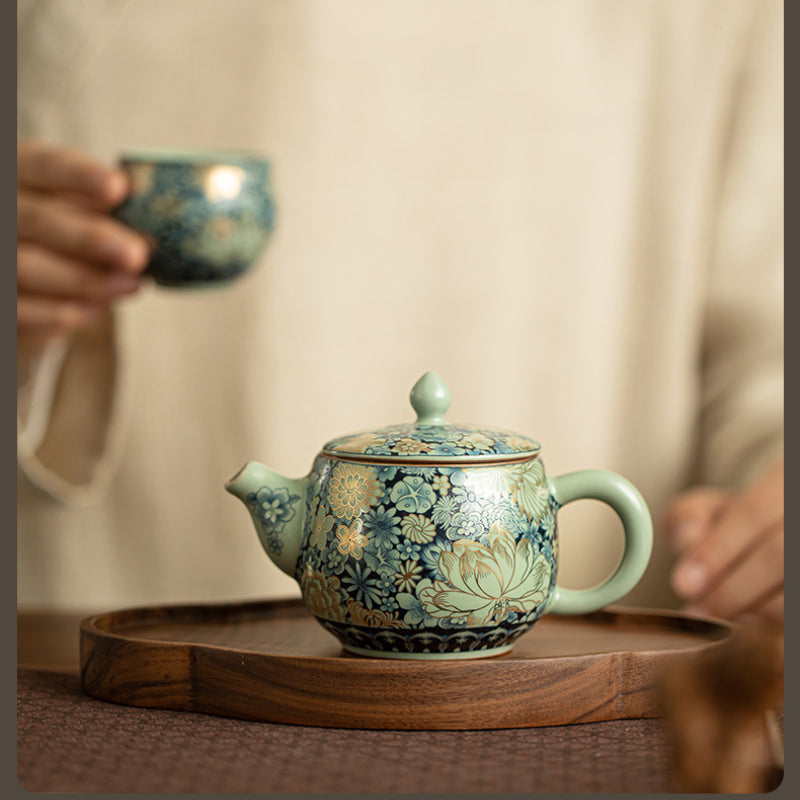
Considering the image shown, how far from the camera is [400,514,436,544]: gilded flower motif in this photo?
1.57 feet

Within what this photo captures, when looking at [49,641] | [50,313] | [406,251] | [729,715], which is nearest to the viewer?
[729,715]

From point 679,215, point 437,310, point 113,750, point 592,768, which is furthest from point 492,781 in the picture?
point 679,215

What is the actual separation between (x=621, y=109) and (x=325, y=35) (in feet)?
1.21

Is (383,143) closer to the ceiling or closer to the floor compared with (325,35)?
closer to the floor

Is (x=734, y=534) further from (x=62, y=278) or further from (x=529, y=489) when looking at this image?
Answer: (x=62, y=278)

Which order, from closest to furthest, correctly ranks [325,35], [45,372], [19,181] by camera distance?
1. [19,181]
2. [45,372]
3. [325,35]

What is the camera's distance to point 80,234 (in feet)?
2.79

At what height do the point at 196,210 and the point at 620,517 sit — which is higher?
the point at 196,210

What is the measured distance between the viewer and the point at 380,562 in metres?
0.48

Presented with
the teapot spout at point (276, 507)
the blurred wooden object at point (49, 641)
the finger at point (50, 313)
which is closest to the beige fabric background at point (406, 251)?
the finger at point (50, 313)

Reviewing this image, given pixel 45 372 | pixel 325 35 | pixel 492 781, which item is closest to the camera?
pixel 492 781

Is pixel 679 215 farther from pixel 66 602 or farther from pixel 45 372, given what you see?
pixel 66 602

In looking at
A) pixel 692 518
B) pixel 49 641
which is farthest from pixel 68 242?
pixel 692 518

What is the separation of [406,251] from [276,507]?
28.2 inches
